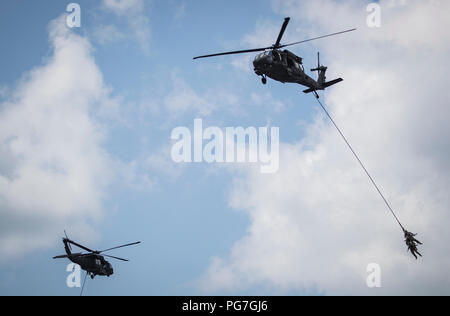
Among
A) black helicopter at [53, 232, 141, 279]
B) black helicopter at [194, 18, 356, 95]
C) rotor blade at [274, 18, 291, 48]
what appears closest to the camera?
rotor blade at [274, 18, 291, 48]

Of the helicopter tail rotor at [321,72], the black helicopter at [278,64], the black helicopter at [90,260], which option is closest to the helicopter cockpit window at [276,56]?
the black helicopter at [278,64]

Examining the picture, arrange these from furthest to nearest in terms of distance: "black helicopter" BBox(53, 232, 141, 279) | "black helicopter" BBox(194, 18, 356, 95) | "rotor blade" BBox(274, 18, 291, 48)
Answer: "black helicopter" BBox(53, 232, 141, 279) → "black helicopter" BBox(194, 18, 356, 95) → "rotor blade" BBox(274, 18, 291, 48)

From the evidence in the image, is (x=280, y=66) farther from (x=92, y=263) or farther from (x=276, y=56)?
(x=92, y=263)

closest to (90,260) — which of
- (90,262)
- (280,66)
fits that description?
(90,262)

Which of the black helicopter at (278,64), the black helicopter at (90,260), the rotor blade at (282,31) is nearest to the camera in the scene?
the rotor blade at (282,31)

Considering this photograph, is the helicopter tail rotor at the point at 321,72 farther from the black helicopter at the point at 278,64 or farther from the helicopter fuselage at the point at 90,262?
the helicopter fuselage at the point at 90,262

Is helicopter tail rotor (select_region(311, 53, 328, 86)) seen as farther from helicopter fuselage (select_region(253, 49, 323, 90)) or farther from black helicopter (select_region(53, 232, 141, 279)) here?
black helicopter (select_region(53, 232, 141, 279))

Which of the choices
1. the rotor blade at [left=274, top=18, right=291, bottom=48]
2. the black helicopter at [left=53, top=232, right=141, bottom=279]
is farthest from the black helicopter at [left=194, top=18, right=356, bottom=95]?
the black helicopter at [left=53, top=232, right=141, bottom=279]

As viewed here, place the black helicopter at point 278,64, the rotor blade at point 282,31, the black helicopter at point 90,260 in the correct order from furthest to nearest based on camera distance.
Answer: the black helicopter at point 90,260 → the black helicopter at point 278,64 → the rotor blade at point 282,31

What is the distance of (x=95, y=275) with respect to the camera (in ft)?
132
